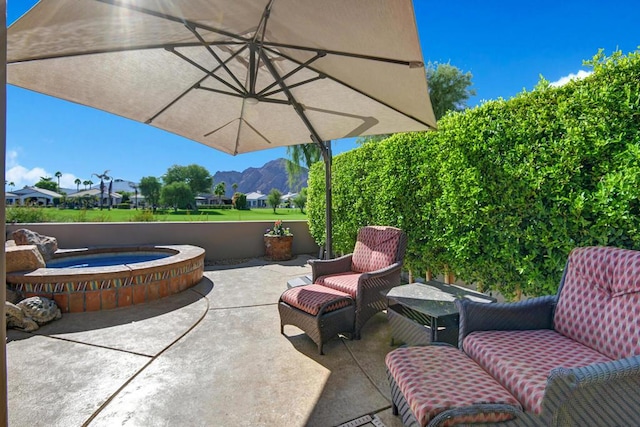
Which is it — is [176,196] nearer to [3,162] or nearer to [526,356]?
[3,162]

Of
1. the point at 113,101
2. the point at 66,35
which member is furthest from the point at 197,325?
the point at 66,35

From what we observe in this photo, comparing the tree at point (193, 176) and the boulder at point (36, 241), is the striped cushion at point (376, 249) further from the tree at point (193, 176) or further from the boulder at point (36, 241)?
the tree at point (193, 176)

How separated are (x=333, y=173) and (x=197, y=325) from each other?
4.41 metres

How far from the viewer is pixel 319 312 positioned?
3.15m

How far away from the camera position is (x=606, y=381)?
1.40 metres

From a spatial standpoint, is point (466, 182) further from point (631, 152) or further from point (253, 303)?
point (253, 303)

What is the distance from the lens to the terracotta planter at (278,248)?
823 cm

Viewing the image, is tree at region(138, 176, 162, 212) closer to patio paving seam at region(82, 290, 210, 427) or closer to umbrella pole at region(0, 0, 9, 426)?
patio paving seam at region(82, 290, 210, 427)

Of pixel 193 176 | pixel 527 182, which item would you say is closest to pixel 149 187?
pixel 193 176

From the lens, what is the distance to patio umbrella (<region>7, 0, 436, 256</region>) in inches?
88.4

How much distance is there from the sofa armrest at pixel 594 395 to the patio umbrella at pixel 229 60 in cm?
227

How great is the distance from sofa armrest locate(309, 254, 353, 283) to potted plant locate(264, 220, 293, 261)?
13.3ft

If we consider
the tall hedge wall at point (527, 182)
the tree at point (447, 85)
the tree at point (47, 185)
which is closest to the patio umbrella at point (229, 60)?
the tall hedge wall at point (527, 182)

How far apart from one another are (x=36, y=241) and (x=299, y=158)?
11186 mm
